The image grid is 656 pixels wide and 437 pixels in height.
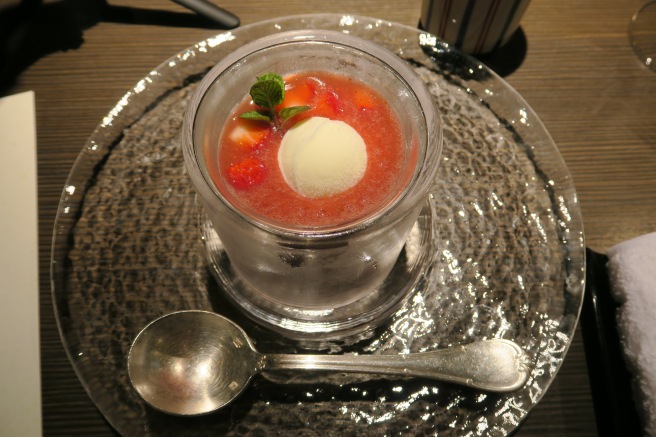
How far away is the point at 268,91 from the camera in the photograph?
3.10 feet

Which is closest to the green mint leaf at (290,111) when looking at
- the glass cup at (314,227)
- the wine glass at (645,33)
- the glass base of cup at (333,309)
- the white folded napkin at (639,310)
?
the glass cup at (314,227)

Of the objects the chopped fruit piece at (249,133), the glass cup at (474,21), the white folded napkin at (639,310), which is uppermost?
the glass cup at (474,21)

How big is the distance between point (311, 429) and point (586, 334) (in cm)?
58

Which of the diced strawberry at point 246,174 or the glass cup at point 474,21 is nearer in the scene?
the diced strawberry at point 246,174

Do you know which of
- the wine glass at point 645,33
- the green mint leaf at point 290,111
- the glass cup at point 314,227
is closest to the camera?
the glass cup at point 314,227

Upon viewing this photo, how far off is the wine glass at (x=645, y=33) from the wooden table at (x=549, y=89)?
22 millimetres

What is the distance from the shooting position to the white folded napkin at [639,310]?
950 millimetres

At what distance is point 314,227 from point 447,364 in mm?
359

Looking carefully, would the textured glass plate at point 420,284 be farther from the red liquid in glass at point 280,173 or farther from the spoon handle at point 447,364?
the red liquid in glass at point 280,173

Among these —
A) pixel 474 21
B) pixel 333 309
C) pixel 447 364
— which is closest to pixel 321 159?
pixel 333 309

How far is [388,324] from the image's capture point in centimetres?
106

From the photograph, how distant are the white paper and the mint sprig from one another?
0.56 meters

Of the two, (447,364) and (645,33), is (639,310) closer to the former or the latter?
(447,364)

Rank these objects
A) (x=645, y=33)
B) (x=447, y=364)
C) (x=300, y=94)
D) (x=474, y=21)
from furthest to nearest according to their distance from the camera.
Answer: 1. (x=645, y=33)
2. (x=474, y=21)
3. (x=300, y=94)
4. (x=447, y=364)
